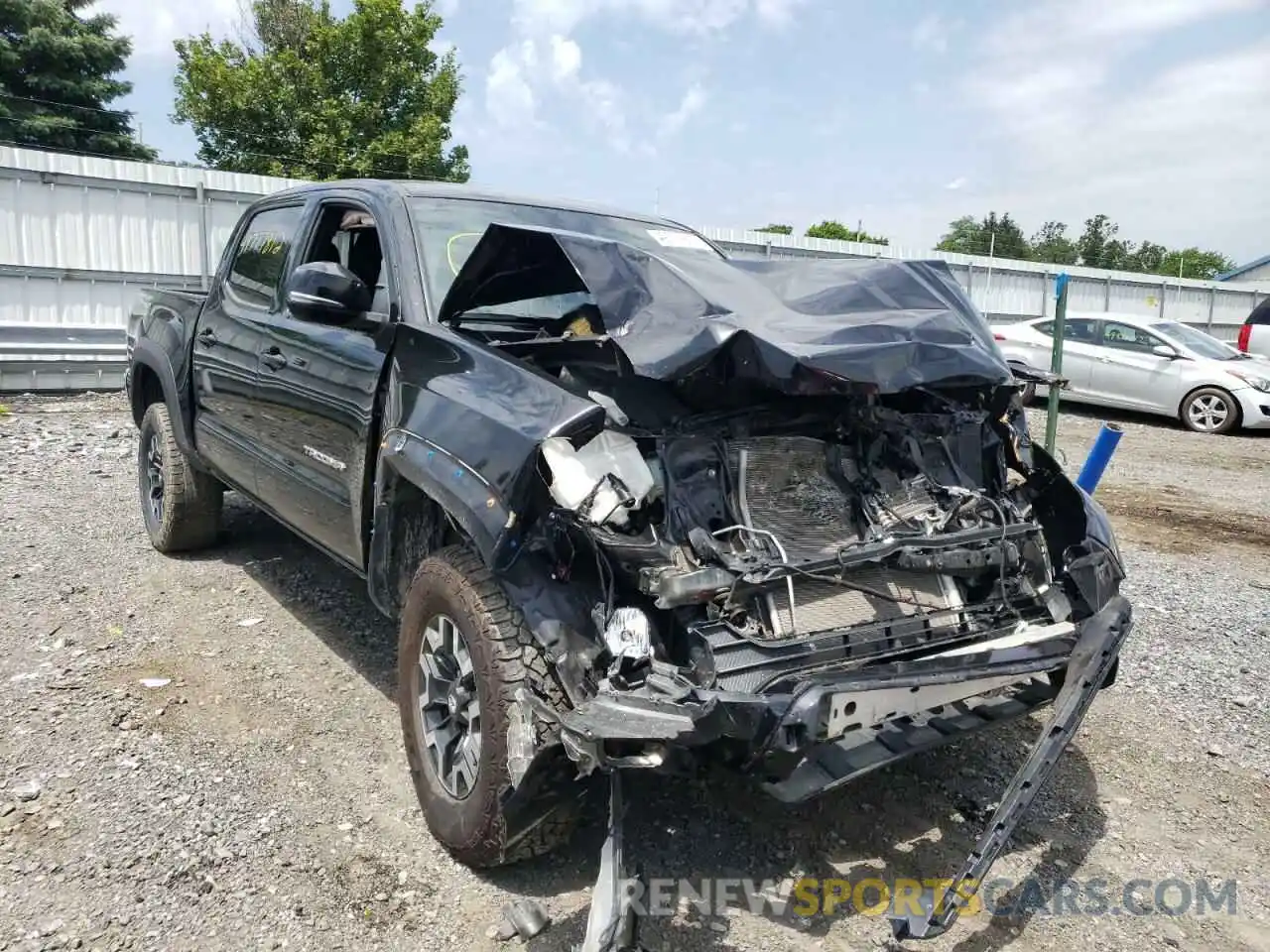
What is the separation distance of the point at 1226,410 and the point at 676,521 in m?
11.7

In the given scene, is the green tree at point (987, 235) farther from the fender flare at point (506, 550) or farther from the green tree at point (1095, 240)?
the fender flare at point (506, 550)

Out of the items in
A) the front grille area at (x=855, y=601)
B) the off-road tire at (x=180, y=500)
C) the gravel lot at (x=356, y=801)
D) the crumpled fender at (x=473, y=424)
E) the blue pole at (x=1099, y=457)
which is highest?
the crumpled fender at (x=473, y=424)

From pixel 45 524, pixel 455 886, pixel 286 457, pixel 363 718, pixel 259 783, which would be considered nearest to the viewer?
pixel 455 886

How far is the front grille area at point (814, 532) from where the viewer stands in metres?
2.53

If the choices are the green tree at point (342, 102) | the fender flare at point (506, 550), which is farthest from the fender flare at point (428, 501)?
the green tree at point (342, 102)

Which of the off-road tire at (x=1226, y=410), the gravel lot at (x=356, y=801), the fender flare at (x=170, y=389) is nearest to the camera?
the gravel lot at (x=356, y=801)

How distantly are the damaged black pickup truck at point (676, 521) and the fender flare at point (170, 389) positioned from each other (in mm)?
1660

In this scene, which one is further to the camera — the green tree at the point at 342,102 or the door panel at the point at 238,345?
the green tree at the point at 342,102

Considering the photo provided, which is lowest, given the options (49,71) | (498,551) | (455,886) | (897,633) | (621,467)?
(455,886)

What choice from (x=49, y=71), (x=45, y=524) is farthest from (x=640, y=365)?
(x=49, y=71)

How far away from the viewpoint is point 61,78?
78.2ft

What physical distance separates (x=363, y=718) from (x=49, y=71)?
87.9 ft

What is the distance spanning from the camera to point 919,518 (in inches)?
112

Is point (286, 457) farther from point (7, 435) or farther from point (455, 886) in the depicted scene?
point (7, 435)
